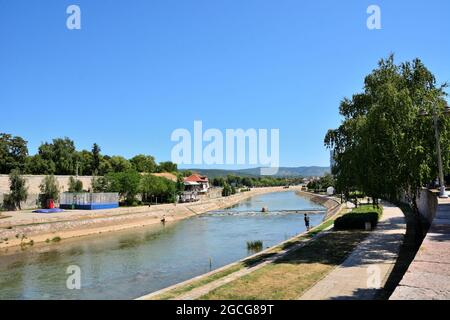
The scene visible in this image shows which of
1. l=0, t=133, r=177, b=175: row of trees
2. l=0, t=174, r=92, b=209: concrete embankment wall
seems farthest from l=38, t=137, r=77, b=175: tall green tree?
l=0, t=174, r=92, b=209: concrete embankment wall

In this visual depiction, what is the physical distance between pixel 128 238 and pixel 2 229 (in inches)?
471

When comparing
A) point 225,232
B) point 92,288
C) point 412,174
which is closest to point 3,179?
point 225,232

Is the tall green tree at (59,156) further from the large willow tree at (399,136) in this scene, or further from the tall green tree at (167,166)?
the large willow tree at (399,136)

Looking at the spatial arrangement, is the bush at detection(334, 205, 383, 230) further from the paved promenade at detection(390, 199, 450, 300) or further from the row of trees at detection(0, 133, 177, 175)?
the row of trees at detection(0, 133, 177, 175)

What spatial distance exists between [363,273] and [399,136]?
7.15m

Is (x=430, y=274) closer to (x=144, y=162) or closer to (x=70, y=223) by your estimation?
(x=70, y=223)

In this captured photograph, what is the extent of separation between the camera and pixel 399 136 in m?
17.7

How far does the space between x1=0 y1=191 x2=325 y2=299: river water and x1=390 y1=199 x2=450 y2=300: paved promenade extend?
539 inches

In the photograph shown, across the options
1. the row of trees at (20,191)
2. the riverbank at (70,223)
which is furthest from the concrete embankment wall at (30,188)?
the riverbank at (70,223)
